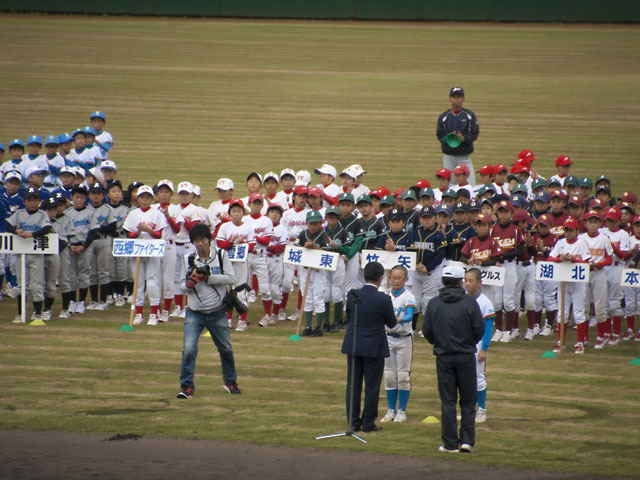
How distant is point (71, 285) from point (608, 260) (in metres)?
8.72

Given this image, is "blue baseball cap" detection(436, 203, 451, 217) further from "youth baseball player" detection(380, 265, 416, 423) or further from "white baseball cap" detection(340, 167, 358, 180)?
"youth baseball player" detection(380, 265, 416, 423)

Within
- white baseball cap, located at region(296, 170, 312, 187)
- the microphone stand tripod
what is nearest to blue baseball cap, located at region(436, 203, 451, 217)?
white baseball cap, located at region(296, 170, 312, 187)

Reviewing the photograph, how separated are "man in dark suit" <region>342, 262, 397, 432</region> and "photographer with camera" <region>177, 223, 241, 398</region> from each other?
5.96ft

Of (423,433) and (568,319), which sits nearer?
(423,433)

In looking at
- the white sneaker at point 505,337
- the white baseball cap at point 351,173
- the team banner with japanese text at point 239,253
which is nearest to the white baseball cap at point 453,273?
the white sneaker at point 505,337

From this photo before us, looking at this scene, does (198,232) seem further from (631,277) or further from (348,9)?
(348,9)

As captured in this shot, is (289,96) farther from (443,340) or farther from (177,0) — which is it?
Answer: (443,340)

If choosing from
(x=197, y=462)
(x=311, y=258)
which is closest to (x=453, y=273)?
(x=197, y=462)

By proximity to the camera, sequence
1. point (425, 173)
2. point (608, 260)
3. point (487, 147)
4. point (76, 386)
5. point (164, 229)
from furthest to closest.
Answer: point (487, 147) < point (425, 173) < point (164, 229) < point (608, 260) < point (76, 386)

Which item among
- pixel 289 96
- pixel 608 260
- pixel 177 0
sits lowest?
pixel 608 260

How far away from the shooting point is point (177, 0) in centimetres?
3622

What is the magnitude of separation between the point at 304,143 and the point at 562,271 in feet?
47.0

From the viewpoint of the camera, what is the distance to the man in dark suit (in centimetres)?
891

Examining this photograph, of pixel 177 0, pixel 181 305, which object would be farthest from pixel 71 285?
pixel 177 0
